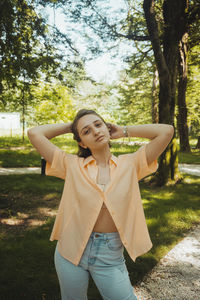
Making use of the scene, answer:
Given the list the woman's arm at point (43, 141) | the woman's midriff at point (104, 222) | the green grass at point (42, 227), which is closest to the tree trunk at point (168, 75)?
the green grass at point (42, 227)

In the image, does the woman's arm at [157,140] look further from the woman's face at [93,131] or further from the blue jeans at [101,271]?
the blue jeans at [101,271]

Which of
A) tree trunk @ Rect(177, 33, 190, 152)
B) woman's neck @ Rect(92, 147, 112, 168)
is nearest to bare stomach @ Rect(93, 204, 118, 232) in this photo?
woman's neck @ Rect(92, 147, 112, 168)

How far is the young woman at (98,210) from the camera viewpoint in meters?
→ 1.47

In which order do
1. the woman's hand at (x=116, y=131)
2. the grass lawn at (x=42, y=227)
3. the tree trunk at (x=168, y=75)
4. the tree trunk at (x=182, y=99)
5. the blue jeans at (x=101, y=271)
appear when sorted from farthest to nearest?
the tree trunk at (x=182, y=99) → the tree trunk at (x=168, y=75) → the grass lawn at (x=42, y=227) → the woman's hand at (x=116, y=131) → the blue jeans at (x=101, y=271)

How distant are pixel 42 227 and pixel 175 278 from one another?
8.11 feet

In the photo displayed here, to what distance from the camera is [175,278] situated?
2.90 meters

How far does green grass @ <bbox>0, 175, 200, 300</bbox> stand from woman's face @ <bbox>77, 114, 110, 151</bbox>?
75.2 inches

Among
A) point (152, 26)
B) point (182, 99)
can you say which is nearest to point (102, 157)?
point (152, 26)

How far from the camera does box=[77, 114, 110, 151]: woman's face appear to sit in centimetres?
163

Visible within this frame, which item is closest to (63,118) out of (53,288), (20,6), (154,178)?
(154,178)

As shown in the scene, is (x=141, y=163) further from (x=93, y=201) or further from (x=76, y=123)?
(x=76, y=123)

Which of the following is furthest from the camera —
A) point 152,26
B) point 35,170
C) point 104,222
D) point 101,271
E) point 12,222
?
point 35,170

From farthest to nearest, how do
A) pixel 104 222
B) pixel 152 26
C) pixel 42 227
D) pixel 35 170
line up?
pixel 35 170 → pixel 152 26 → pixel 42 227 → pixel 104 222

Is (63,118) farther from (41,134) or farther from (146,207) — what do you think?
(41,134)
